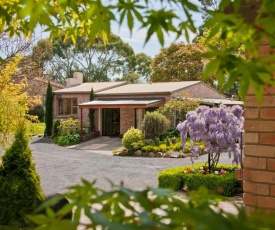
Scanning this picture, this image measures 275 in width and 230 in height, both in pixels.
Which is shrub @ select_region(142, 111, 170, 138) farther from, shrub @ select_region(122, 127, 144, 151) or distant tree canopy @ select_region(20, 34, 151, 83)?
distant tree canopy @ select_region(20, 34, 151, 83)

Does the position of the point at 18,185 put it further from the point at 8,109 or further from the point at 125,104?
the point at 125,104

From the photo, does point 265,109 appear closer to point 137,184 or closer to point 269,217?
point 269,217

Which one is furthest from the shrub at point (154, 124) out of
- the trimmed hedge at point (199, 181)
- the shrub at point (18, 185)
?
the shrub at point (18, 185)

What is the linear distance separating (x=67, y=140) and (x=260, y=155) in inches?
935

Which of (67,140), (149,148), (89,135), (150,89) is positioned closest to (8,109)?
(149,148)

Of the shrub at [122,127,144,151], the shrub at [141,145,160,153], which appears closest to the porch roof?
the shrub at [122,127,144,151]

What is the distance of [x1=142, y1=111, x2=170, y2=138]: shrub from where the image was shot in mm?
23766

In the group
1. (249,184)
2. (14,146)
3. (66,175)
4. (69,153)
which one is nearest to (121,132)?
(69,153)

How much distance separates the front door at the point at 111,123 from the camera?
3053cm

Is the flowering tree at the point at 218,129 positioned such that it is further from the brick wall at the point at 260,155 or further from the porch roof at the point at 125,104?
the porch roof at the point at 125,104

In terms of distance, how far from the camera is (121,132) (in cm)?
2931

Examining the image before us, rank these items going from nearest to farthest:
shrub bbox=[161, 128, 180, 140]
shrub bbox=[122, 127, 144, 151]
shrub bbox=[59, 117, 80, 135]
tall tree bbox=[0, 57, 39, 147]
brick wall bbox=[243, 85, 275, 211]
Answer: brick wall bbox=[243, 85, 275, 211] → tall tree bbox=[0, 57, 39, 147] → shrub bbox=[122, 127, 144, 151] → shrub bbox=[161, 128, 180, 140] → shrub bbox=[59, 117, 80, 135]

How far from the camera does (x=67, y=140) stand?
2680cm

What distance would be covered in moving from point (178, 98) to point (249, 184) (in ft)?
76.5
